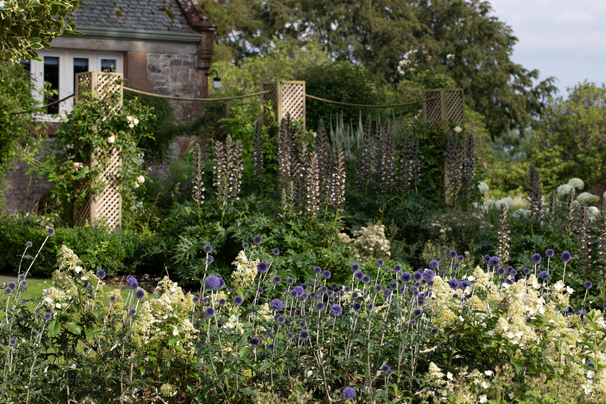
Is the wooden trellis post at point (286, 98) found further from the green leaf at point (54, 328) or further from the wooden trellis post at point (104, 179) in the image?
the green leaf at point (54, 328)

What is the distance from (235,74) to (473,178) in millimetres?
12853

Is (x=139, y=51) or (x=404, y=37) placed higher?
(x=404, y=37)

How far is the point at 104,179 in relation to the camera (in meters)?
7.43

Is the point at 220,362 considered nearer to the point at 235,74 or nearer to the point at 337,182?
the point at 337,182

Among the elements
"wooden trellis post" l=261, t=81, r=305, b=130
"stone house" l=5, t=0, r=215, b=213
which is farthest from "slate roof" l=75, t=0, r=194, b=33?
"wooden trellis post" l=261, t=81, r=305, b=130

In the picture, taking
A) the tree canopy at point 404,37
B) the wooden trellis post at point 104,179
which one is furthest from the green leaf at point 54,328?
the tree canopy at point 404,37

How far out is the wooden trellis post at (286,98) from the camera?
806cm

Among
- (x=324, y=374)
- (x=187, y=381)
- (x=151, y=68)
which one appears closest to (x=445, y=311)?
(x=324, y=374)

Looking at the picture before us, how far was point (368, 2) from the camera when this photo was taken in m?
23.9

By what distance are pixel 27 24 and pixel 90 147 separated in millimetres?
4407

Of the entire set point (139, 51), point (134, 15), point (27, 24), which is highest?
point (134, 15)

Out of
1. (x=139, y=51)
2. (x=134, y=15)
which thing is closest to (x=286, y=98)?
(x=139, y=51)

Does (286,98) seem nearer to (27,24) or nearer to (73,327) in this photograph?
(27,24)

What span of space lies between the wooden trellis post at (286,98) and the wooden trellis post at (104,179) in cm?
212
